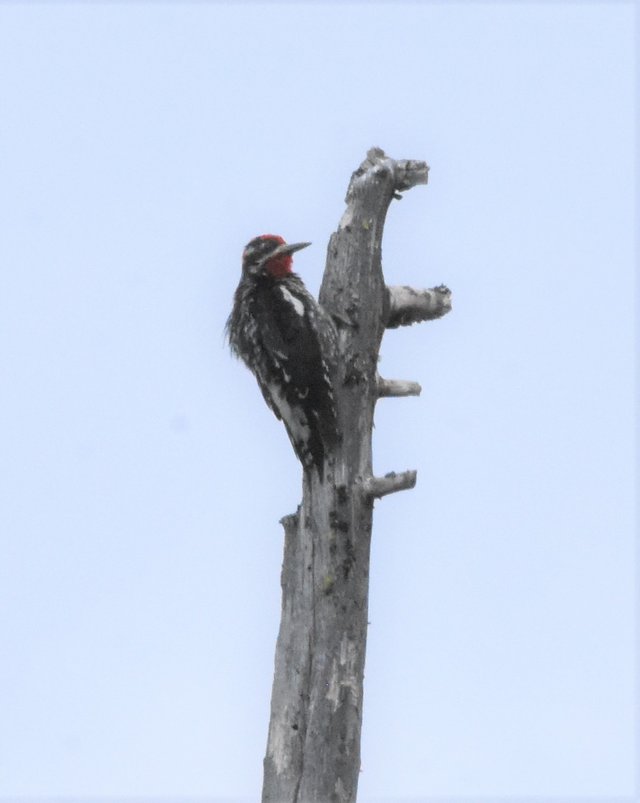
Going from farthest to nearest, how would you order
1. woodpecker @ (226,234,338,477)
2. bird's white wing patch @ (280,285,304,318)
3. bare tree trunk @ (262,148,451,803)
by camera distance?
bird's white wing patch @ (280,285,304,318)
woodpecker @ (226,234,338,477)
bare tree trunk @ (262,148,451,803)

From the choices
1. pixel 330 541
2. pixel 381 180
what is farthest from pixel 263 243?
pixel 330 541

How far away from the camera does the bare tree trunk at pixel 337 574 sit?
242 inches

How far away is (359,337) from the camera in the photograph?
6.75 meters

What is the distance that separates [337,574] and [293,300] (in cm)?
146

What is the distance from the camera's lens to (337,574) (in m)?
6.30

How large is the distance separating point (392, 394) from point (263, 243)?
1.18m

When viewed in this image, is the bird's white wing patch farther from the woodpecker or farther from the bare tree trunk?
the bare tree trunk

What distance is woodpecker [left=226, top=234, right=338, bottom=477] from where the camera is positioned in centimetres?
659

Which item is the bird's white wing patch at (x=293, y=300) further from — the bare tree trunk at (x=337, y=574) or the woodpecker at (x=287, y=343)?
the bare tree trunk at (x=337, y=574)

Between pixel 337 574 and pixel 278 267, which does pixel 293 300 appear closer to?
pixel 278 267

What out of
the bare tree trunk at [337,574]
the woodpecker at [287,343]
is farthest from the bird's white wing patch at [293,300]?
the bare tree trunk at [337,574]

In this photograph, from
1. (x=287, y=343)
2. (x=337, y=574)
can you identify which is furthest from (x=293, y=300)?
(x=337, y=574)

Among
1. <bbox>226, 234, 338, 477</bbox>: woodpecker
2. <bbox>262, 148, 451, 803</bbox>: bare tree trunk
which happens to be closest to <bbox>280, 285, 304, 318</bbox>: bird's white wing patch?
<bbox>226, 234, 338, 477</bbox>: woodpecker

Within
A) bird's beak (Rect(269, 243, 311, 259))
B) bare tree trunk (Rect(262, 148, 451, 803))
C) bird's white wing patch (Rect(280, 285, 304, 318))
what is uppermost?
bird's beak (Rect(269, 243, 311, 259))
